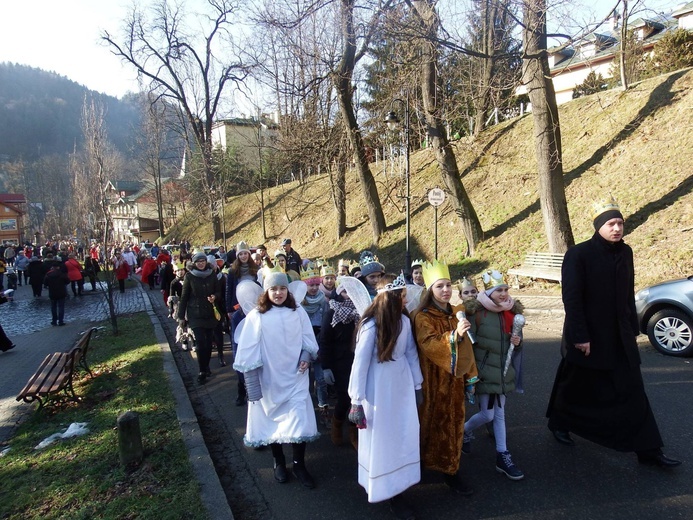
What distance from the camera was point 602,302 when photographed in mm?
3934

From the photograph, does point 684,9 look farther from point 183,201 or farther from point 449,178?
point 183,201

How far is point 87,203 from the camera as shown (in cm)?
1241

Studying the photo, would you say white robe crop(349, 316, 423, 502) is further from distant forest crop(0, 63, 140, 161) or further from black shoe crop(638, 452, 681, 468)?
distant forest crop(0, 63, 140, 161)

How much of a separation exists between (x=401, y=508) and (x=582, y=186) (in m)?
14.0

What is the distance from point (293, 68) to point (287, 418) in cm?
2055

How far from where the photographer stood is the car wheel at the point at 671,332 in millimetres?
6570

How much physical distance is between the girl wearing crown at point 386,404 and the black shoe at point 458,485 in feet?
1.45

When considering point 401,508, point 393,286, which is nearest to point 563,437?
point 401,508

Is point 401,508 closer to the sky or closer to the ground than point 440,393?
closer to the ground

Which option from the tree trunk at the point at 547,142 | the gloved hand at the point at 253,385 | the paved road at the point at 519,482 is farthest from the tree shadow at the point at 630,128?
the gloved hand at the point at 253,385

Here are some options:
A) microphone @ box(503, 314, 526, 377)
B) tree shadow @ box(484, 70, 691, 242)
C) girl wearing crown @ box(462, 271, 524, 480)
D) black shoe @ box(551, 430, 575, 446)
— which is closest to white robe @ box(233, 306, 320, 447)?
girl wearing crown @ box(462, 271, 524, 480)

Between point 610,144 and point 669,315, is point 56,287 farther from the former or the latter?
point 610,144

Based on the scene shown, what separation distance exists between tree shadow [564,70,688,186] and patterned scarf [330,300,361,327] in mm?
13249

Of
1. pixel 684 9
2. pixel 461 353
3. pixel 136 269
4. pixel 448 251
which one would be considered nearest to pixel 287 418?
pixel 461 353
